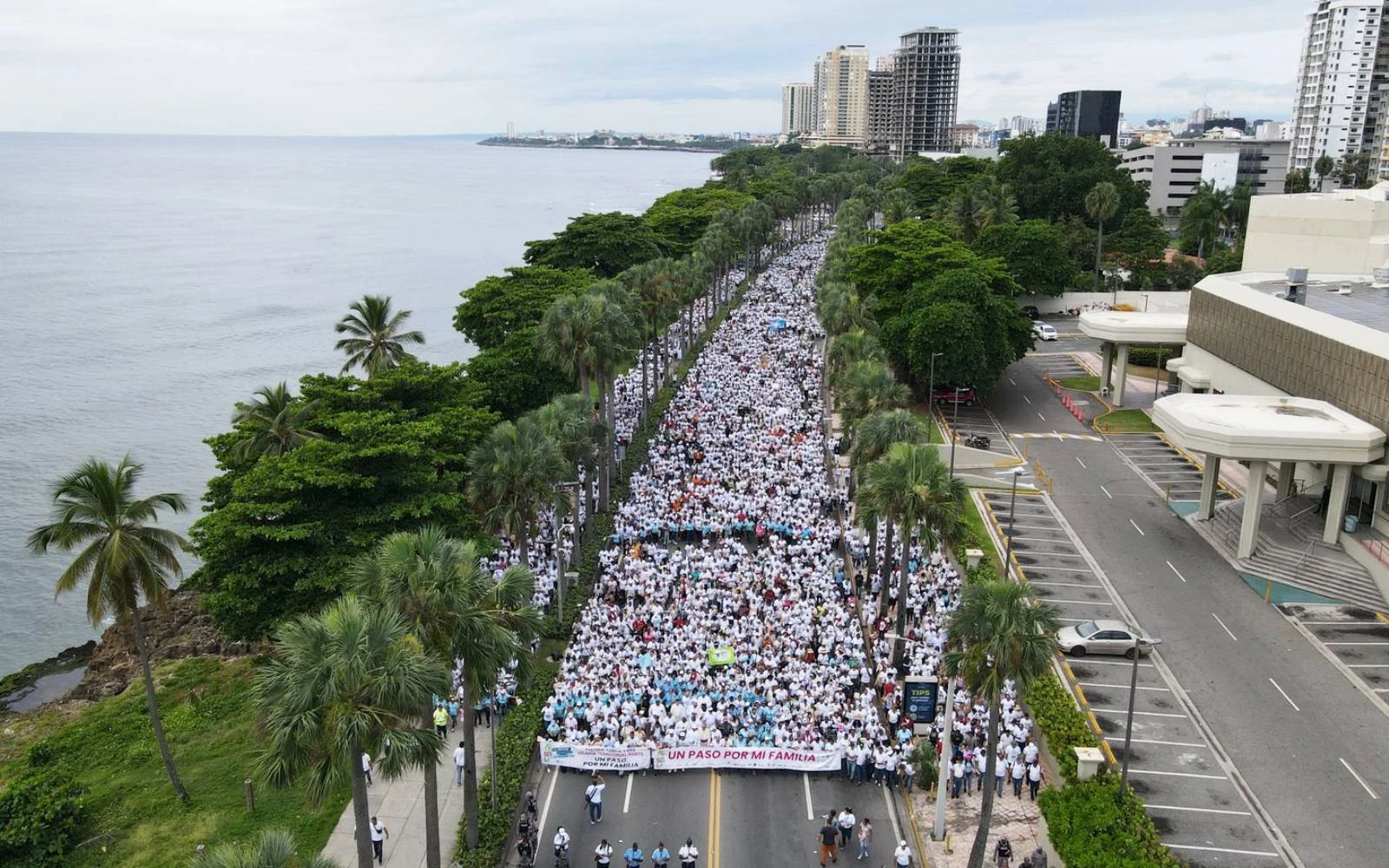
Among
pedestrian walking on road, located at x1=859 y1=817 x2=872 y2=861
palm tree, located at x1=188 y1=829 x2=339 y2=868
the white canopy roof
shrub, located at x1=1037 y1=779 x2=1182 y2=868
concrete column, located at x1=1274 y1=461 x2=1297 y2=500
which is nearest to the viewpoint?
palm tree, located at x1=188 y1=829 x2=339 y2=868

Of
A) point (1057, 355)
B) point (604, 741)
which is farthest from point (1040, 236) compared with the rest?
point (604, 741)

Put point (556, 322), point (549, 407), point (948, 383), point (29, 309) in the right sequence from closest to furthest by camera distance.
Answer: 1. point (549, 407)
2. point (556, 322)
3. point (948, 383)
4. point (29, 309)

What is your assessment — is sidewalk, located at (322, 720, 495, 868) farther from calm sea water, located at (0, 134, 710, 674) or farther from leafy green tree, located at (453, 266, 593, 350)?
leafy green tree, located at (453, 266, 593, 350)

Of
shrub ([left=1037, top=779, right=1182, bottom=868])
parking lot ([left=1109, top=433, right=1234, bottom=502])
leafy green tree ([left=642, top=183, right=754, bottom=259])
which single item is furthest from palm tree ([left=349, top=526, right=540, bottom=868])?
leafy green tree ([left=642, top=183, right=754, bottom=259])

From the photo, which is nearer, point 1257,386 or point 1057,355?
point 1257,386

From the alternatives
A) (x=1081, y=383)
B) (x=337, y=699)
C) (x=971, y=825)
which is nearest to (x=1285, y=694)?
(x=971, y=825)

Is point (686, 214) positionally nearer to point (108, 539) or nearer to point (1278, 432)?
point (1278, 432)

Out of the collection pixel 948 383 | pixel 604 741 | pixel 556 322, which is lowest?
pixel 604 741

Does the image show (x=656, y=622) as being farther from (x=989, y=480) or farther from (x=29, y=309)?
(x=29, y=309)
